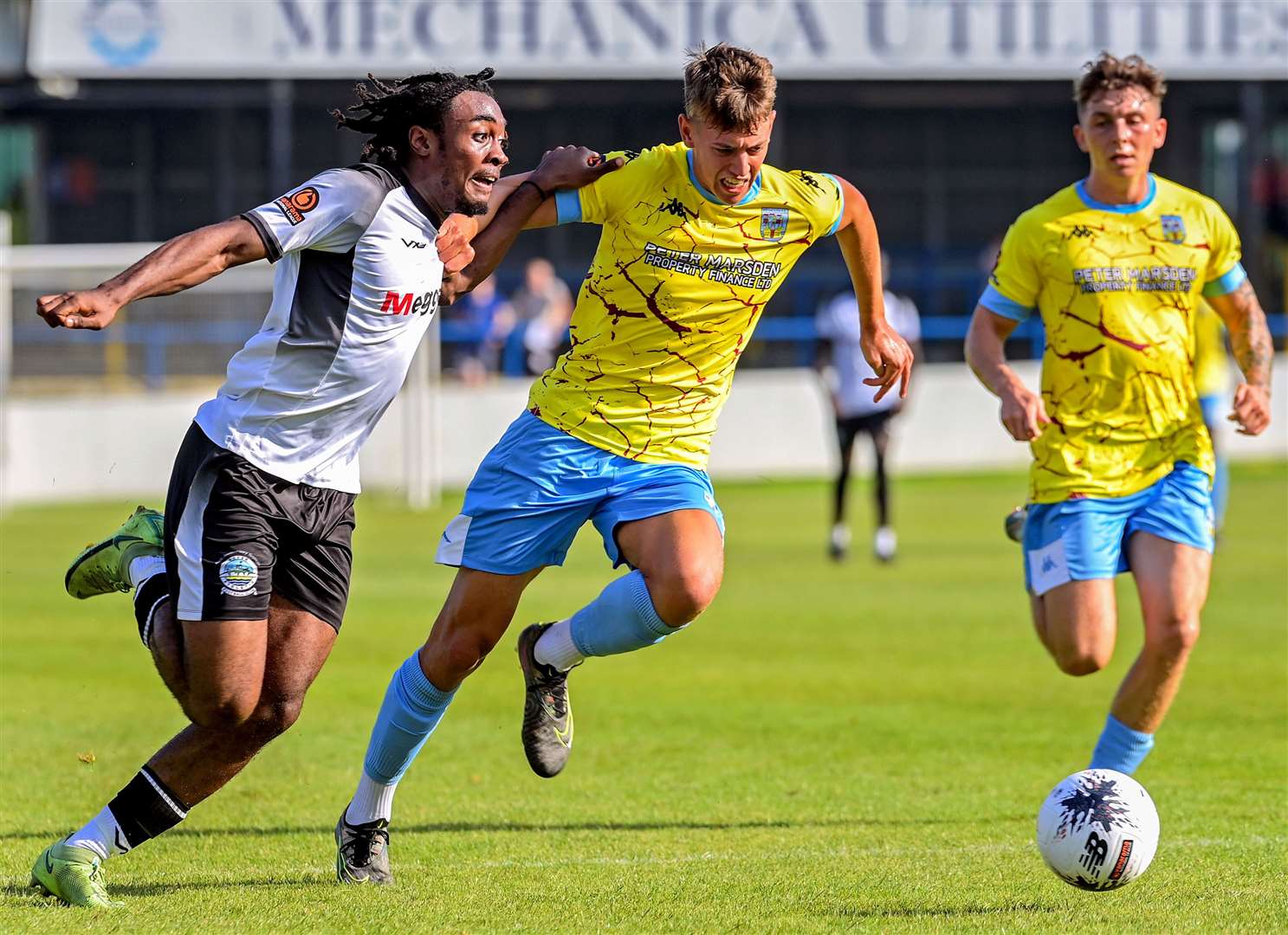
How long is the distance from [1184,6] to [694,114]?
22.3 metres

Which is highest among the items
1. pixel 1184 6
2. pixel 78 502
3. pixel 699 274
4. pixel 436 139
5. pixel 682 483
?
pixel 1184 6

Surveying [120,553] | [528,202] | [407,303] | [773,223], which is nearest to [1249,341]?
[773,223]

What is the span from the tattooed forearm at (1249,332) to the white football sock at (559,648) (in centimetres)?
263

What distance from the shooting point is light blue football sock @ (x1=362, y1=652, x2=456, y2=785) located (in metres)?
5.75

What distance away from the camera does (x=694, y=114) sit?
5.81 metres

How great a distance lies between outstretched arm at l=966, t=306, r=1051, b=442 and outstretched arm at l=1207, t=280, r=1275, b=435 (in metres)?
0.73

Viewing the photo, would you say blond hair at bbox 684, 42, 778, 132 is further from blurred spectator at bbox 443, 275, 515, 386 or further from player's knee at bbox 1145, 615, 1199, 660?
blurred spectator at bbox 443, 275, 515, 386

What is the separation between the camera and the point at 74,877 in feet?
17.4

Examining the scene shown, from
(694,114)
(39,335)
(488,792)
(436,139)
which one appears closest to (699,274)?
(694,114)

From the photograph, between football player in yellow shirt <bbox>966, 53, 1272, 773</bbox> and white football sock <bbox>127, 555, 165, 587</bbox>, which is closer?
white football sock <bbox>127, 555, 165, 587</bbox>

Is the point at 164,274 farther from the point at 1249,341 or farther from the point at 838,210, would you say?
the point at 1249,341

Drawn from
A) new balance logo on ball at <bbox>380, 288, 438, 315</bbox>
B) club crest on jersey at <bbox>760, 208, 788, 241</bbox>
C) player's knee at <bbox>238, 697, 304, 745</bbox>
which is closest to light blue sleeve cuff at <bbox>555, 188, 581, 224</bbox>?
club crest on jersey at <bbox>760, 208, 788, 241</bbox>

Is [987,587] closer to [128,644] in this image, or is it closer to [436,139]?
[128,644]

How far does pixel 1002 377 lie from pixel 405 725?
2403 mm
